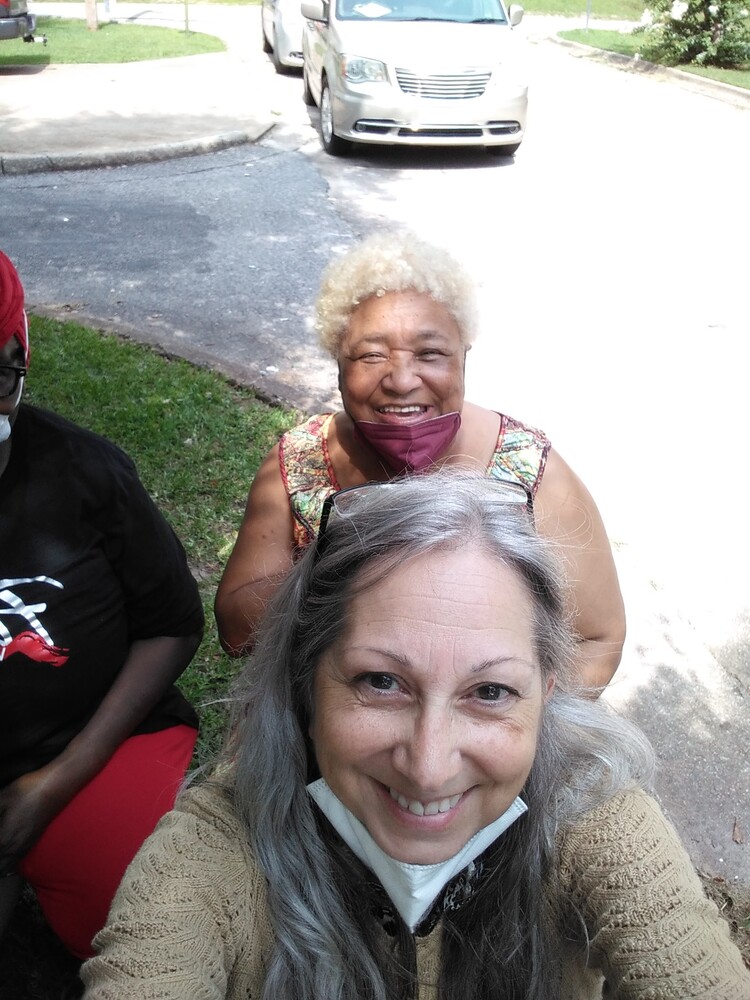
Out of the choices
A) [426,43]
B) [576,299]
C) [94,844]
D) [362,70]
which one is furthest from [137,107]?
[94,844]

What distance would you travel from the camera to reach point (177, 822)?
160 centimetres

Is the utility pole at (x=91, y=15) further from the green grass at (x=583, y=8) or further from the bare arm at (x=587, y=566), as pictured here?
the bare arm at (x=587, y=566)

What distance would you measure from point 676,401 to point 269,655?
4.31 metres

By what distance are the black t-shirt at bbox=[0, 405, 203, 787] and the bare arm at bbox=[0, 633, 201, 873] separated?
0.03m

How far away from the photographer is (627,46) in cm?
1945

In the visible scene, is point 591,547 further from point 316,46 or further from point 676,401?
point 316,46

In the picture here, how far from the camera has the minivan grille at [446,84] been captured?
31.4ft

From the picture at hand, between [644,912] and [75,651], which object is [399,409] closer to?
[75,651]

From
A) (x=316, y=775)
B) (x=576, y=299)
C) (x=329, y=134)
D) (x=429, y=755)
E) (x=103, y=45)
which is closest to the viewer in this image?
(x=429, y=755)

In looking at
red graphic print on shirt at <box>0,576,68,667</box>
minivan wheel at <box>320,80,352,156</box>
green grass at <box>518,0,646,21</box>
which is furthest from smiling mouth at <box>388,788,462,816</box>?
green grass at <box>518,0,646,21</box>

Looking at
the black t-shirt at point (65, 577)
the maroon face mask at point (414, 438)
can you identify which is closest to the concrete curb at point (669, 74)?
the maroon face mask at point (414, 438)

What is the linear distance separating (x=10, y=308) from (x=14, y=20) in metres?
Result: 13.7

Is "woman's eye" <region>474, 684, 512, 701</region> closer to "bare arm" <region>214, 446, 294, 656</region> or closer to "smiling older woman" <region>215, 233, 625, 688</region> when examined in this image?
"smiling older woman" <region>215, 233, 625, 688</region>

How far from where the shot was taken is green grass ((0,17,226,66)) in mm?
15091
